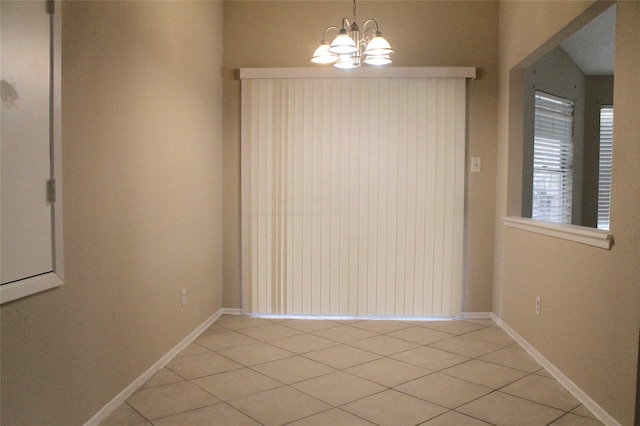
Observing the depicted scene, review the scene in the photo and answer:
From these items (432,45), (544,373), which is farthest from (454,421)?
(432,45)

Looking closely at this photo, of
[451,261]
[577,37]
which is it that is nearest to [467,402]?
[451,261]

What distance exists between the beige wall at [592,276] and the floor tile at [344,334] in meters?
1.14

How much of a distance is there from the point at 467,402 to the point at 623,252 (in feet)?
3.49

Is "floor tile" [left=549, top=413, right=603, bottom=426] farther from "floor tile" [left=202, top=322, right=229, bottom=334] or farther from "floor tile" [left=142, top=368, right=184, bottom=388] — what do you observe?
"floor tile" [left=202, top=322, right=229, bottom=334]

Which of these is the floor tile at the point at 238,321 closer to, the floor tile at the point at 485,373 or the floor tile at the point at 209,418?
the floor tile at the point at 209,418

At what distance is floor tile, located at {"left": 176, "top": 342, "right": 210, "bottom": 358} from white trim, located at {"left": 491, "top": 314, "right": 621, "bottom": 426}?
2.20 m

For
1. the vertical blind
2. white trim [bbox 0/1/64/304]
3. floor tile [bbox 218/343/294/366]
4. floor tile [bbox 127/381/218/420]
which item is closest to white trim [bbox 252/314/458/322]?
the vertical blind

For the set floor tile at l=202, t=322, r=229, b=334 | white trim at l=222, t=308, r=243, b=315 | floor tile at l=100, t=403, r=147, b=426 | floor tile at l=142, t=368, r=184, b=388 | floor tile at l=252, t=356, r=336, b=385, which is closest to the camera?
floor tile at l=100, t=403, r=147, b=426

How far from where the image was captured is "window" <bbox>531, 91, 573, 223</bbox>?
4.58 metres

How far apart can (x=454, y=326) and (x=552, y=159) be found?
2050mm

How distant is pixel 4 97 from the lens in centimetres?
163

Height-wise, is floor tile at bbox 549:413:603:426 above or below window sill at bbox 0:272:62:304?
below

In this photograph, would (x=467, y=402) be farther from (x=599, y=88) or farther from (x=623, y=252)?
(x=599, y=88)

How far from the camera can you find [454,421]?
2326 mm
